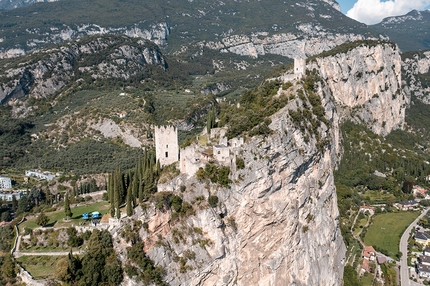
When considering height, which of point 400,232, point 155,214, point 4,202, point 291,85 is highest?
point 291,85

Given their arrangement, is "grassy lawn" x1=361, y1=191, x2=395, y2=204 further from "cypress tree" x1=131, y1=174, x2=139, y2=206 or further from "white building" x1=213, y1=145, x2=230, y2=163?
"cypress tree" x1=131, y1=174, x2=139, y2=206

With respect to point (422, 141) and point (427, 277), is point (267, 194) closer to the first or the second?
point (427, 277)

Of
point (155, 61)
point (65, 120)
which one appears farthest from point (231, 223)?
point (155, 61)

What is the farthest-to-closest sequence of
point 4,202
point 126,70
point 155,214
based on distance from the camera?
point 126,70 → point 4,202 → point 155,214

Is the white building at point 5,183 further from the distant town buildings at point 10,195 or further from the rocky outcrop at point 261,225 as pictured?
the rocky outcrop at point 261,225

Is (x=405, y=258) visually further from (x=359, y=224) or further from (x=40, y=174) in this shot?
(x=40, y=174)

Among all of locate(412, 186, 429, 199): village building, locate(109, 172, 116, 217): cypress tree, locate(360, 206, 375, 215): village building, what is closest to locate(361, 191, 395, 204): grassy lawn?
locate(360, 206, 375, 215): village building

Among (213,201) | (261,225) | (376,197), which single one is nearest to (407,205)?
(376,197)
